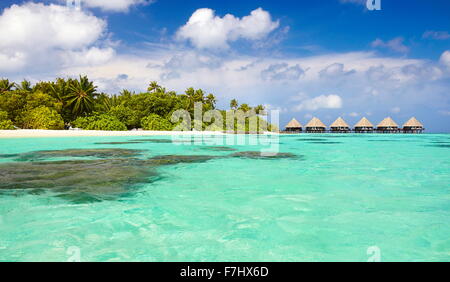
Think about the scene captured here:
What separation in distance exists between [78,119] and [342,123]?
3696cm

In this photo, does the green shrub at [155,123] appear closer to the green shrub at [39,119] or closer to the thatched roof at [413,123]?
the green shrub at [39,119]

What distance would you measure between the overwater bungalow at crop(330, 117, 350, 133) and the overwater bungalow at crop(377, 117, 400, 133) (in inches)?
187

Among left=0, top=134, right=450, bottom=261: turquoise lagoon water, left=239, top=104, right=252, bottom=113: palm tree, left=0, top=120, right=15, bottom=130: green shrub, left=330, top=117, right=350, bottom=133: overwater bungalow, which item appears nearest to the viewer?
left=0, top=134, right=450, bottom=261: turquoise lagoon water

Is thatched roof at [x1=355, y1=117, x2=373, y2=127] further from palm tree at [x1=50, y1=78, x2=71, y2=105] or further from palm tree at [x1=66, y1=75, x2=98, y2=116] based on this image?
palm tree at [x1=50, y1=78, x2=71, y2=105]

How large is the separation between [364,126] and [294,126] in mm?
10640

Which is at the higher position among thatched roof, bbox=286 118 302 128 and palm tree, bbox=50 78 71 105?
palm tree, bbox=50 78 71 105

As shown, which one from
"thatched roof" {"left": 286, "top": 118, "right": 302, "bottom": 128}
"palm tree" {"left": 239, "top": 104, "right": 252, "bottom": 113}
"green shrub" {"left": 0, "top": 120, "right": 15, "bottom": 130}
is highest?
"palm tree" {"left": 239, "top": 104, "right": 252, "bottom": 113}

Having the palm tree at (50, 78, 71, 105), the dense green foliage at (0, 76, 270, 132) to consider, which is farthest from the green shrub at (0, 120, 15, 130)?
the palm tree at (50, 78, 71, 105)

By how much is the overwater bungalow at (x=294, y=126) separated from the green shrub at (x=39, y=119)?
111 feet

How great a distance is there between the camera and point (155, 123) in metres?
29.4

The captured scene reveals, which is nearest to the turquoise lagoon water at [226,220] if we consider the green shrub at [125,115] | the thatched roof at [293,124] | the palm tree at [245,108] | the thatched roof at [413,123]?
the green shrub at [125,115]

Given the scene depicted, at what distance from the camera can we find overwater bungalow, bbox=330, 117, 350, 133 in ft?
150

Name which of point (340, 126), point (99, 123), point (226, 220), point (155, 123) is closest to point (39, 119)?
point (99, 123)
